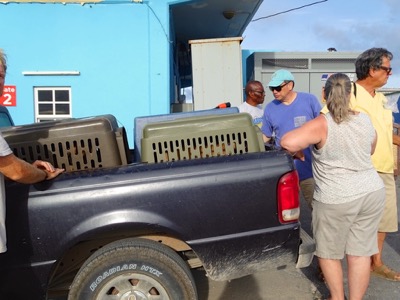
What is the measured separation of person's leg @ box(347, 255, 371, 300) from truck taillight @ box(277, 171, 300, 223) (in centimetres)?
64

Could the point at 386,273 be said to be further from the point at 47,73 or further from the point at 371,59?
the point at 47,73

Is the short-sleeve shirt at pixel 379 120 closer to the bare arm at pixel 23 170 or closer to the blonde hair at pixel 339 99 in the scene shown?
the blonde hair at pixel 339 99

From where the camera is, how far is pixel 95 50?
7.92m

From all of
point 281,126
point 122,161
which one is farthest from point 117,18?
point 122,161

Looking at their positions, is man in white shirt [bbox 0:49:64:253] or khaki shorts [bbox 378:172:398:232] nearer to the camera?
man in white shirt [bbox 0:49:64:253]

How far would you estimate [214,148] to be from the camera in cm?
297

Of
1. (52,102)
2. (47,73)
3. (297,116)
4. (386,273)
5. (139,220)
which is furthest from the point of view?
(52,102)

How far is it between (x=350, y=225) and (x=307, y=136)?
0.70m

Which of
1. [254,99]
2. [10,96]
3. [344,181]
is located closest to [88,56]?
[10,96]

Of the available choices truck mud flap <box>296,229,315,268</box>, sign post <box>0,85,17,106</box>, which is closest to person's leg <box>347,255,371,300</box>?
truck mud flap <box>296,229,315,268</box>

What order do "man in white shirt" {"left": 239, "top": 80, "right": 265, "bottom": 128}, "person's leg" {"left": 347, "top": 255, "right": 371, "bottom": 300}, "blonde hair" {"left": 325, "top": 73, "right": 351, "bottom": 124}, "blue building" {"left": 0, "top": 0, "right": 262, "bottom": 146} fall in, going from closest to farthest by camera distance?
"blonde hair" {"left": 325, "top": 73, "right": 351, "bottom": 124} → "person's leg" {"left": 347, "top": 255, "right": 371, "bottom": 300} → "man in white shirt" {"left": 239, "top": 80, "right": 265, "bottom": 128} → "blue building" {"left": 0, "top": 0, "right": 262, "bottom": 146}

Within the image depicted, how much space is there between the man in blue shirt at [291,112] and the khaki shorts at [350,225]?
1.04 meters

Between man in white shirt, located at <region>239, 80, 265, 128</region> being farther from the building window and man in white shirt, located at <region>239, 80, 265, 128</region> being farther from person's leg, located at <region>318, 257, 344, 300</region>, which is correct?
the building window

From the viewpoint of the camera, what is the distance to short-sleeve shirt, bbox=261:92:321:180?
4047mm
